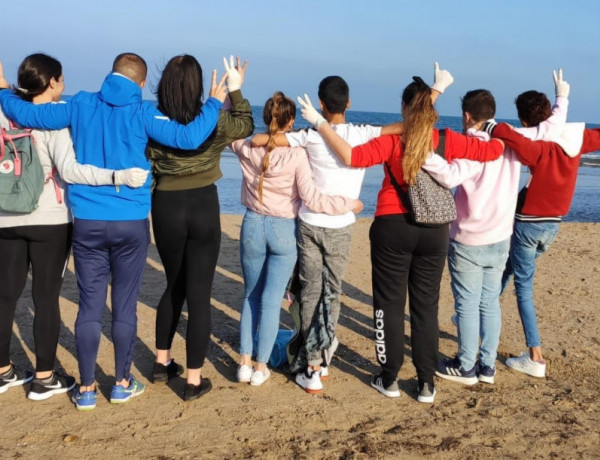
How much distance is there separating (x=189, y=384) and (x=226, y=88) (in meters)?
1.90

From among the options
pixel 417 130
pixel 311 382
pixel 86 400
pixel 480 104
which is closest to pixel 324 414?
pixel 311 382

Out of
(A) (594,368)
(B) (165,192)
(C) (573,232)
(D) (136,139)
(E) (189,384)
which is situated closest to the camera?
(D) (136,139)

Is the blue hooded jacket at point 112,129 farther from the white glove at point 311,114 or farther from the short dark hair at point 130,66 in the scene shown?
the white glove at point 311,114

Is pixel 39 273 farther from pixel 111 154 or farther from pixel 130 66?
pixel 130 66

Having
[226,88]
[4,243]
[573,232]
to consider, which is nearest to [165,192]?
[226,88]

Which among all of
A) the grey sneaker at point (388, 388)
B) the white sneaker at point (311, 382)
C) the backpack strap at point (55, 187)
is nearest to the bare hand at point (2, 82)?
the backpack strap at point (55, 187)

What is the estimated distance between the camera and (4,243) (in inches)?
163

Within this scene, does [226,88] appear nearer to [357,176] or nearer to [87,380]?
[357,176]

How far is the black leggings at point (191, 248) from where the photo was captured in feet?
13.6

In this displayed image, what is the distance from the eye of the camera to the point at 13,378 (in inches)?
177

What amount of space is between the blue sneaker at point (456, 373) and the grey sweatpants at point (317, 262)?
3.08 feet

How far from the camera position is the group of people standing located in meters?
3.92

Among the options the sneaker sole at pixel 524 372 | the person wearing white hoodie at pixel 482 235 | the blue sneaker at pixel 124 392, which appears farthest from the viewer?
the sneaker sole at pixel 524 372

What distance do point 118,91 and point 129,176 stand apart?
1.57ft
